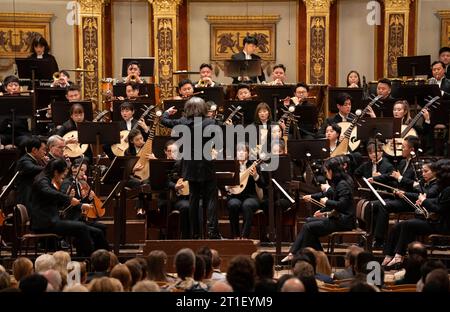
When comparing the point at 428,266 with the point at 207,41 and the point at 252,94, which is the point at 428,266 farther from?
the point at 207,41

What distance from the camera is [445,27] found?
53.7ft

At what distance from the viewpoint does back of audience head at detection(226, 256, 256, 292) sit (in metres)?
7.05

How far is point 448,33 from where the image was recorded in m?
16.3

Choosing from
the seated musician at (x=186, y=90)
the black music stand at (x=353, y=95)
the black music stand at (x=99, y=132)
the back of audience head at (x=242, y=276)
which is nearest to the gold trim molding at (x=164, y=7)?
the seated musician at (x=186, y=90)

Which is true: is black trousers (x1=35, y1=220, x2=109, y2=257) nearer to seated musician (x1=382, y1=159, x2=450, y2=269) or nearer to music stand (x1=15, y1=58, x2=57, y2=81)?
seated musician (x1=382, y1=159, x2=450, y2=269)

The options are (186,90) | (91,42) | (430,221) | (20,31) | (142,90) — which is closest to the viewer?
(430,221)

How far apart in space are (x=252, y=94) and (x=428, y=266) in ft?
21.4

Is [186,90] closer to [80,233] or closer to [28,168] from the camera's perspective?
[28,168]

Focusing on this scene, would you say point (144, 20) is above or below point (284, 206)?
above

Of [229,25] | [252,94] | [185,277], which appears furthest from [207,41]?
[185,277]

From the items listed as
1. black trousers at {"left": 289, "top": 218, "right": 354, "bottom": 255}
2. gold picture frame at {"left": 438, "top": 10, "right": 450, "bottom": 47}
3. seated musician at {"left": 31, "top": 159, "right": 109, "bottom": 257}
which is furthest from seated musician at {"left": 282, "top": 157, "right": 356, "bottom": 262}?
gold picture frame at {"left": 438, "top": 10, "right": 450, "bottom": 47}

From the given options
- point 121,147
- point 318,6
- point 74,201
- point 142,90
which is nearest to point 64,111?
point 121,147

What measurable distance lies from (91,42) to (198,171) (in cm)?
656

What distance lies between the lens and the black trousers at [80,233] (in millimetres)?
Answer: 10320
